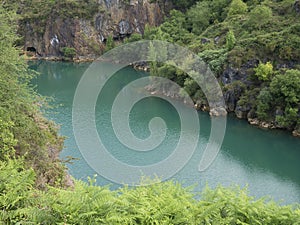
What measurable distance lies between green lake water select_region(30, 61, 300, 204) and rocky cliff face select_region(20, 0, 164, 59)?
32581mm

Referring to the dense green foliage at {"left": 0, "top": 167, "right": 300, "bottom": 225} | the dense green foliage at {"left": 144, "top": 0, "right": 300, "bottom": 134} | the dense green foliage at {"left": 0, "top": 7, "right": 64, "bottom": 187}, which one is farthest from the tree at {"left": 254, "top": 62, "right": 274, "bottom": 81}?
the dense green foliage at {"left": 0, "top": 167, "right": 300, "bottom": 225}

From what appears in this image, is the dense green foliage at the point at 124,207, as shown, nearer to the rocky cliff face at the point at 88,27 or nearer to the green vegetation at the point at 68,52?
the green vegetation at the point at 68,52

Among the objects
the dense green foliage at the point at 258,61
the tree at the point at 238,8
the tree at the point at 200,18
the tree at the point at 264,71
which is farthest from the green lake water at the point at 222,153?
the tree at the point at 200,18

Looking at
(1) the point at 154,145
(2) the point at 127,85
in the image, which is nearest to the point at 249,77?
(1) the point at 154,145

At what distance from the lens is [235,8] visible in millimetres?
51656

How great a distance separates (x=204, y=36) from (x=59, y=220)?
144 feet

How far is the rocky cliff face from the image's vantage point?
7288 cm

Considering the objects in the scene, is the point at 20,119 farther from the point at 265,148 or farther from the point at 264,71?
the point at 264,71

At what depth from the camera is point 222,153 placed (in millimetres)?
28172

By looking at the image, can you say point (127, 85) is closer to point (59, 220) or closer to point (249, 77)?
point (249, 77)

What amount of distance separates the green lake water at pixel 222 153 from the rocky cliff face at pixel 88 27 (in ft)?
107

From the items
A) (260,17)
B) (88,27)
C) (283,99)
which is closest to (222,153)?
(283,99)

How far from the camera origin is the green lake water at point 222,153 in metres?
23.5

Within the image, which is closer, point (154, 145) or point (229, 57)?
point (154, 145)
